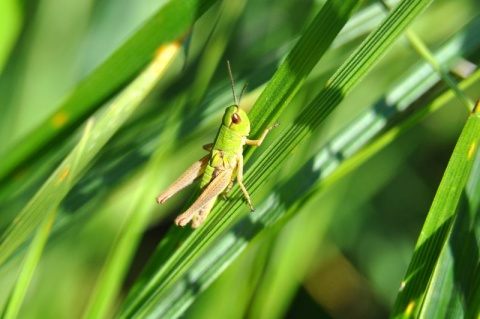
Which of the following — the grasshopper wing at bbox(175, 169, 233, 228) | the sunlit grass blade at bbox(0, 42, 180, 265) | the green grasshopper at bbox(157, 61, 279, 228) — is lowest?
the grasshopper wing at bbox(175, 169, 233, 228)

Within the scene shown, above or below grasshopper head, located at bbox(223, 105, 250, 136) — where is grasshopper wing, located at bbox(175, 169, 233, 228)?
below

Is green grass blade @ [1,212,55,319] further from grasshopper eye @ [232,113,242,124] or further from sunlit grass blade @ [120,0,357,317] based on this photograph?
grasshopper eye @ [232,113,242,124]

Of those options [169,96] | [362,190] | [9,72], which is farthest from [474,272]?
[9,72]

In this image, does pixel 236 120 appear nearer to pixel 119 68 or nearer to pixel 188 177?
pixel 188 177

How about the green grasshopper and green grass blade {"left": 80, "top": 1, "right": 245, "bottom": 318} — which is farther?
the green grasshopper

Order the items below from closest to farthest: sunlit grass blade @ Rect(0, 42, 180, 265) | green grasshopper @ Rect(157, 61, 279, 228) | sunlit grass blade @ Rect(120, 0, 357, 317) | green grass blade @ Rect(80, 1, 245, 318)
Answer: sunlit grass blade @ Rect(120, 0, 357, 317), sunlit grass blade @ Rect(0, 42, 180, 265), green grass blade @ Rect(80, 1, 245, 318), green grasshopper @ Rect(157, 61, 279, 228)

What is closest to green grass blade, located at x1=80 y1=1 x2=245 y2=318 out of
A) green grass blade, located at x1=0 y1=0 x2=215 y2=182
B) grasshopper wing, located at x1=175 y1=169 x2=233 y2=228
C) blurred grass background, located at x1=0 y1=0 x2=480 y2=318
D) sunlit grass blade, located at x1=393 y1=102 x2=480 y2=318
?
blurred grass background, located at x1=0 y1=0 x2=480 y2=318
